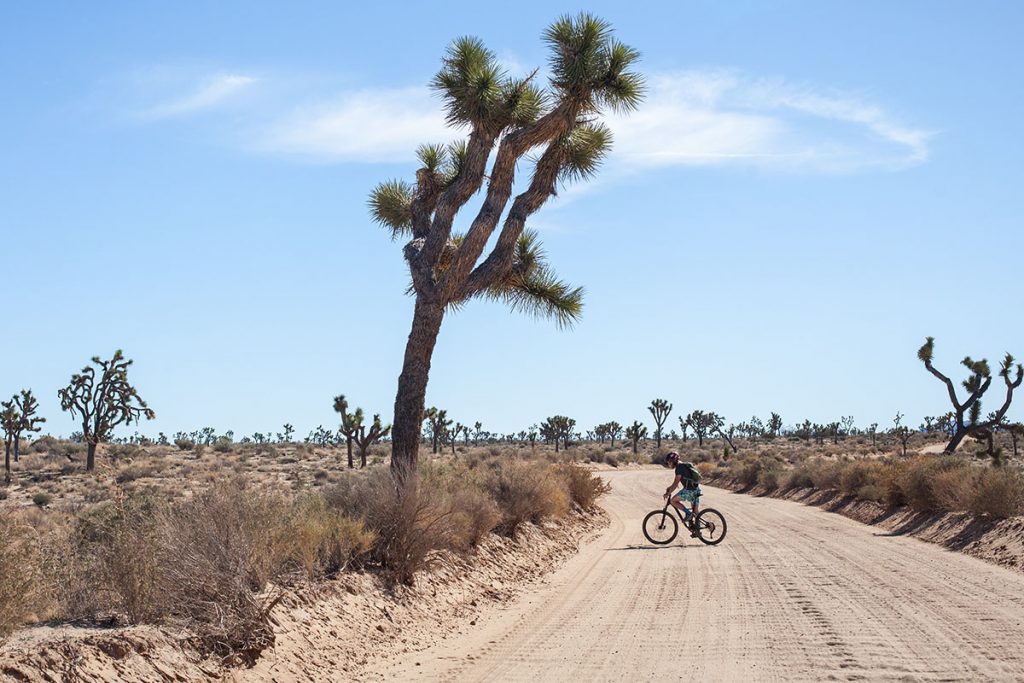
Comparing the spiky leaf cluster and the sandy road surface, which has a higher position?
the spiky leaf cluster

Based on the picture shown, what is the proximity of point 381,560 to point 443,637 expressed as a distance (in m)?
1.56

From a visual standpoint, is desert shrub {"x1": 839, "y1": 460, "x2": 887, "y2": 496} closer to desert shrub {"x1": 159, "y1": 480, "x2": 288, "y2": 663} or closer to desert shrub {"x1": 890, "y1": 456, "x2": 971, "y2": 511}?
desert shrub {"x1": 890, "y1": 456, "x2": 971, "y2": 511}

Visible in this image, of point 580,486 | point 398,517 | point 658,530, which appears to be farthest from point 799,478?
point 398,517

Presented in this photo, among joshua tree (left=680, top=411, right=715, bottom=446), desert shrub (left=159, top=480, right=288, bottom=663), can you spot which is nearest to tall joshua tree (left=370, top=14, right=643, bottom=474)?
desert shrub (left=159, top=480, right=288, bottom=663)

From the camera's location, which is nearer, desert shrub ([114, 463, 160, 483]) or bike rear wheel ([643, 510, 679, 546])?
bike rear wheel ([643, 510, 679, 546])

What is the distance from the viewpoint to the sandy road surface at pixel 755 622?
26.9 feet

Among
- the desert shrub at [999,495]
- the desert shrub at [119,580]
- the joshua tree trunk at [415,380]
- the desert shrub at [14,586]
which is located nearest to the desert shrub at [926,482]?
the desert shrub at [999,495]

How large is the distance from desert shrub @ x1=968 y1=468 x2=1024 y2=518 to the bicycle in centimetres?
488

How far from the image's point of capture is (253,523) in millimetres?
8562

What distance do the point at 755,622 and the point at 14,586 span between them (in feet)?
24.0

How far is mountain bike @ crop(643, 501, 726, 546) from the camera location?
60.8 feet

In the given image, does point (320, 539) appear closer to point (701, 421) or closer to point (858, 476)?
point (858, 476)

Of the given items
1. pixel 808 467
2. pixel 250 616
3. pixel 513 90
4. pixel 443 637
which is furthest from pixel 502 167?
pixel 808 467

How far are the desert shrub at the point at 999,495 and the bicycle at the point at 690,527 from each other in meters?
4.88
